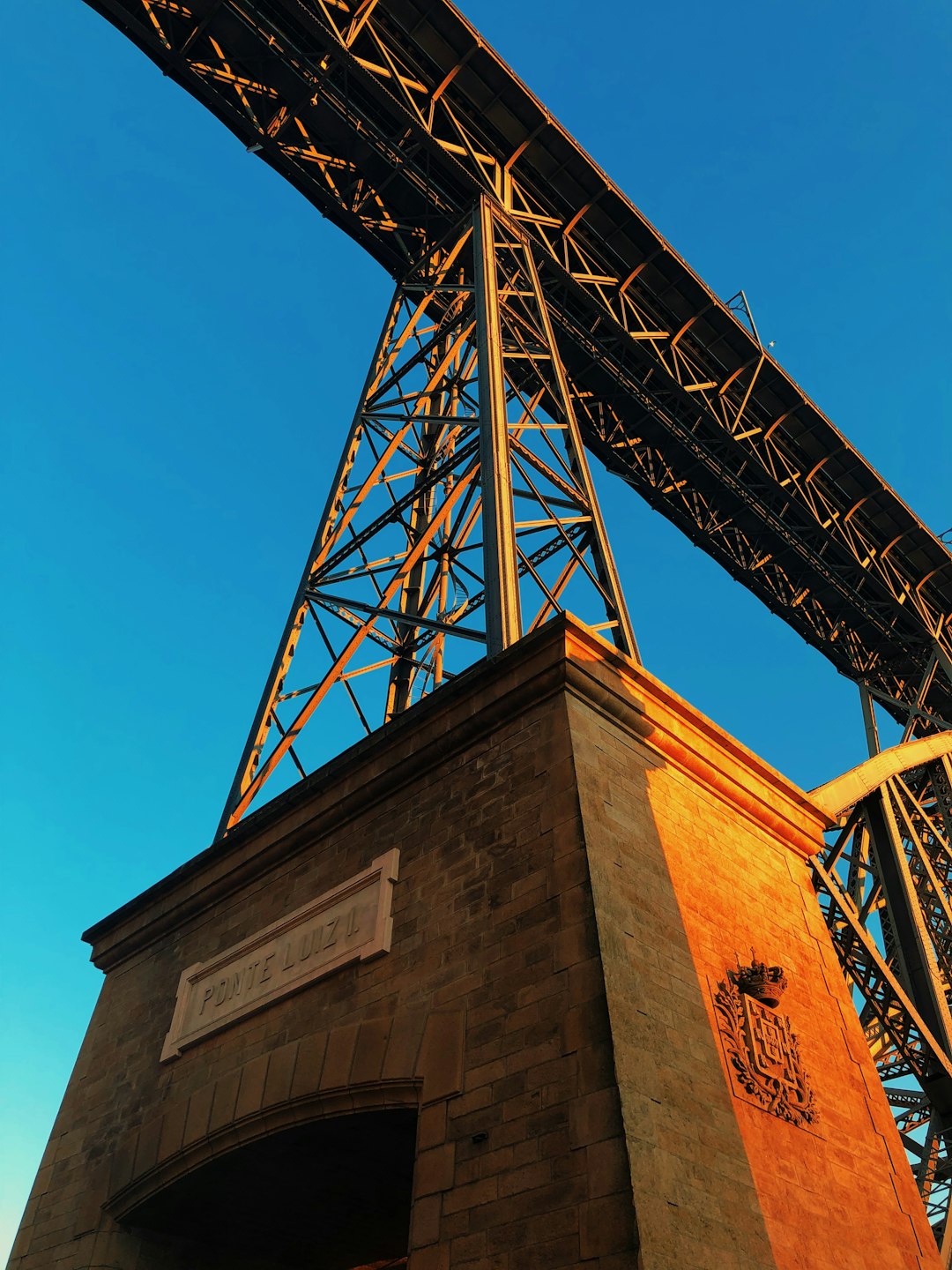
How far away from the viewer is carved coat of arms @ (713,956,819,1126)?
7488 mm

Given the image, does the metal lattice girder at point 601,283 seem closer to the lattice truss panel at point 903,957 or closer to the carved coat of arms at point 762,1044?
the lattice truss panel at point 903,957

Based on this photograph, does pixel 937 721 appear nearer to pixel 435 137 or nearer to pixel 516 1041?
pixel 435 137

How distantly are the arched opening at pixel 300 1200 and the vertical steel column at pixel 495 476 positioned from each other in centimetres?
390

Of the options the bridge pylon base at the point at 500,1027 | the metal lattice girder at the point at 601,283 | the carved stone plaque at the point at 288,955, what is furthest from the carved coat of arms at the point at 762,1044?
the metal lattice girder at the point at 601,283

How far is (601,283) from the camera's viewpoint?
55.0 ft

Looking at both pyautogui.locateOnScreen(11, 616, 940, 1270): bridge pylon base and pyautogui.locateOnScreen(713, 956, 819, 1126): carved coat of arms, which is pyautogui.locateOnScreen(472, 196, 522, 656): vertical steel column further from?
pyautogui.locateOnScreen(713, 956, 819, 1126): carved coat of arms

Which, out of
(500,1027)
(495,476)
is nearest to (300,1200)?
(500,1027)

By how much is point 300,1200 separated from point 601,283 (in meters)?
13.0

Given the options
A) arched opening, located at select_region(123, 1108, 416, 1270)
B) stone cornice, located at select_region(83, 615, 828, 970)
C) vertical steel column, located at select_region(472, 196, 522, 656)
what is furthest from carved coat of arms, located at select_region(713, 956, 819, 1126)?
vertical steel column, located at select_region(472, 196, 522, 656)

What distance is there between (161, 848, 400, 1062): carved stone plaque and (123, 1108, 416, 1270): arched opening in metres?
1.06

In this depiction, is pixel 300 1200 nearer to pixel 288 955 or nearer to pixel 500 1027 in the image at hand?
pixel 288 955

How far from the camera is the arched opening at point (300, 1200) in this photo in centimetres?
831

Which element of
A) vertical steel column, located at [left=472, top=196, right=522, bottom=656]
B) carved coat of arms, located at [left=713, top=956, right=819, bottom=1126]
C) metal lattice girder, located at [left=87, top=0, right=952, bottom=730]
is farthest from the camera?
metal lattice girder, located at [left=87, top=0, right=952, bottom=730]

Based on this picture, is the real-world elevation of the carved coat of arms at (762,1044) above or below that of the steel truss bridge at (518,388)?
below
